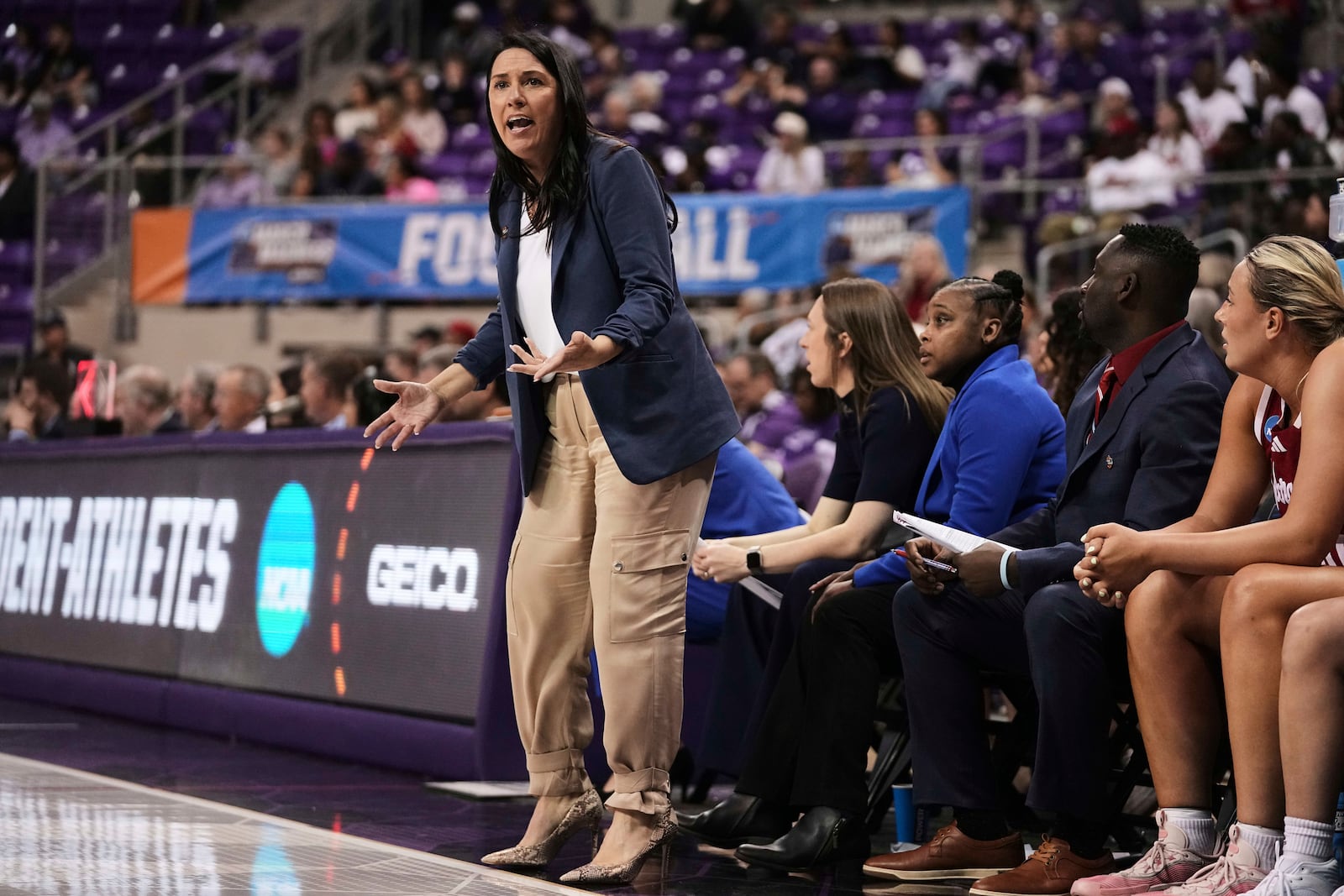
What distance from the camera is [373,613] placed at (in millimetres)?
5789

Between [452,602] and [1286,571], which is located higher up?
[1286,571]

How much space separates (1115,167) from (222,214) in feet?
22.3

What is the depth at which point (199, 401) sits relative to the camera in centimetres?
888

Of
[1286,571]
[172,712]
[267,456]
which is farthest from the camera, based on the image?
[172,712]

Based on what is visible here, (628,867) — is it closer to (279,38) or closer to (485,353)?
(485,353)

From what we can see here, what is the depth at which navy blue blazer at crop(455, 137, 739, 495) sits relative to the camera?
3789 millimetres

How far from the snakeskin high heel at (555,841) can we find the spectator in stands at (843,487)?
0.52m

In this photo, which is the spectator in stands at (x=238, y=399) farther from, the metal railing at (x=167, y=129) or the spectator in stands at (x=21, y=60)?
the spectator in stands at (x=21, y=60)

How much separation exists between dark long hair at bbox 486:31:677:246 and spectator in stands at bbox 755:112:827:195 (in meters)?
8.90

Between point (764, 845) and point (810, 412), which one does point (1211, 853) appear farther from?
point (810, 412)

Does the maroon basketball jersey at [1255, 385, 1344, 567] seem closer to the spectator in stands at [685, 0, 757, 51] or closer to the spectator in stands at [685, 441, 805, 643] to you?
the spectator in stands at [685, 441, 805, 643]

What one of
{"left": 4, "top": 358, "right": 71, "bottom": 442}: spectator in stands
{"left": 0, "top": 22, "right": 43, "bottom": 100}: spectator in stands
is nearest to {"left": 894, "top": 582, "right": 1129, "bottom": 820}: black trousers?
{"left": 4, "top": 358, "right": 71, "bottom": 442}: spectator in stands

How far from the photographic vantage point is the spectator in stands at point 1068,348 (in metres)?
4.84

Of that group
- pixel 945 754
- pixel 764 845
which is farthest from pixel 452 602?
pixel 945 754
